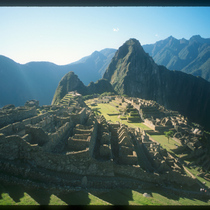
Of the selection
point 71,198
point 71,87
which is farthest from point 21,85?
point 71,198

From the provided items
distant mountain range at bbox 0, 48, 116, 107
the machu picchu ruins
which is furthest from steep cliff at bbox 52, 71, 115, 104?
the machu picchu ruins

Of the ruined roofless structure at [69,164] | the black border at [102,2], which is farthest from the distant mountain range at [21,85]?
the black border at [102,2]

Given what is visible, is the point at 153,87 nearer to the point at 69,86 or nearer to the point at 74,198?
the point at 69,86

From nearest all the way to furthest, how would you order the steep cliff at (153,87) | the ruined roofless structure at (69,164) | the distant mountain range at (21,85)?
the ruined roofless structure at (69,164) → the distant mountain range at (21,85) → the steep cliff at (153,87)

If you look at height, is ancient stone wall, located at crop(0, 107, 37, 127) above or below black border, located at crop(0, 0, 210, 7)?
below

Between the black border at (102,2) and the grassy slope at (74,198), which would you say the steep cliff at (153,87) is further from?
the black border at (102,2)

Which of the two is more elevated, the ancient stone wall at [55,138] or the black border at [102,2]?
the black border at [102,2]

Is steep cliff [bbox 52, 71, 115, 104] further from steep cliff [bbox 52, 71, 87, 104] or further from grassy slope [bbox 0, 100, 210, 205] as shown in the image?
grassy slope [bbox 0, 100, 210, 205]

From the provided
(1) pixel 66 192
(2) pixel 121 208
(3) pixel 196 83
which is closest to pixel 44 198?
(1) pixel 66 192

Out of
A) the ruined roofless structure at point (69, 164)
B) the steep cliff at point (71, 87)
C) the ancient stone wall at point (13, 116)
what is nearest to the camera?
the ruined roofless structure at point (69, 164)

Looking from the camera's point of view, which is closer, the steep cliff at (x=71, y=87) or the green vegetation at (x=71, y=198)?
the green vegetation at (x=71, y=198)

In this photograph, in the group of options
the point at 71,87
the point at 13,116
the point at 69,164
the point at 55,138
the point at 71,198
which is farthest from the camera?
the point at 71,87
